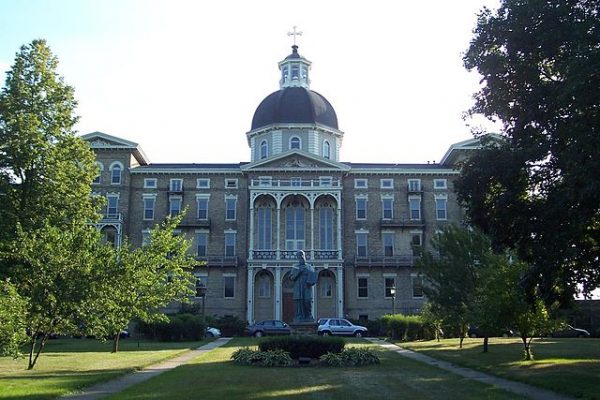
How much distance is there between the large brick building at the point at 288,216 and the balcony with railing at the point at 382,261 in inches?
3.6

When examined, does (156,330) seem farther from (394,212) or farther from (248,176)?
(394,212)

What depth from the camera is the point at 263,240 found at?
6141 centimetres

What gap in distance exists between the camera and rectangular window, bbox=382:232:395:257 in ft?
203

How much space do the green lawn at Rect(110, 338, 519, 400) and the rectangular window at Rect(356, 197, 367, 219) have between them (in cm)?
3838

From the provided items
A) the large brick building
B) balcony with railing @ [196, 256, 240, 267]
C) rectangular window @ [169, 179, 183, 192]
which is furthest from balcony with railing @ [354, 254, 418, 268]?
rectangular window @ [169, 179, 183, 192]

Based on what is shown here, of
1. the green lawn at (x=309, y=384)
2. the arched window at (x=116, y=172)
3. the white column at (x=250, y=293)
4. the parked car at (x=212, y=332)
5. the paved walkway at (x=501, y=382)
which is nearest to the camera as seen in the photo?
the green lawn at (x=309, y=384)

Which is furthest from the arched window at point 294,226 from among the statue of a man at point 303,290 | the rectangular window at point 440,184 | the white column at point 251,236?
the statue of a man at point 303,290

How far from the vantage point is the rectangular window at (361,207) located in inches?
2462

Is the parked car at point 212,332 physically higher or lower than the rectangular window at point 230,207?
lower

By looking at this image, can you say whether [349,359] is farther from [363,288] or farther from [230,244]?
[230,244]

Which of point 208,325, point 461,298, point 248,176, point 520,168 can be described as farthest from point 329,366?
point 248,176

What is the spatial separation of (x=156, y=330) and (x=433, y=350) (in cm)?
1834

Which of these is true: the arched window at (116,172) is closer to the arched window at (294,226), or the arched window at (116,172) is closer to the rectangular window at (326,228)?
the arched window at (294,226)

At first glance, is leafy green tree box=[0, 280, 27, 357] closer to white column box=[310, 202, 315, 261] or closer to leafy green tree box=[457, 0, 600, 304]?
leafy green tree box=[457, 0, 600, 304]
